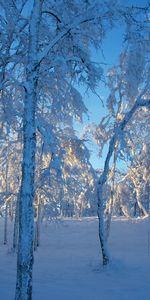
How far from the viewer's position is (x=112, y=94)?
1911 centimetres

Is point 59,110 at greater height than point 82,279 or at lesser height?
greater

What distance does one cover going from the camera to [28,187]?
25.7 ft

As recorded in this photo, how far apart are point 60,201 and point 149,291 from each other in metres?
7.96

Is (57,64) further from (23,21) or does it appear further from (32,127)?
(23,21)

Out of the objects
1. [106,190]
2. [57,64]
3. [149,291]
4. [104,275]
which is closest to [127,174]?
[106,190]

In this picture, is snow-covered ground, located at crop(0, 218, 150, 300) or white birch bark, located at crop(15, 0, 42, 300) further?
snow-covered ground, located at crop(0, 218, 150, 300)

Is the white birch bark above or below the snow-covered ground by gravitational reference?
above

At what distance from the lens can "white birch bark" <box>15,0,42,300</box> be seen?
7.58 meters

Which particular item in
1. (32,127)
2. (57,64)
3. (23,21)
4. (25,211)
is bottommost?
(25,211)

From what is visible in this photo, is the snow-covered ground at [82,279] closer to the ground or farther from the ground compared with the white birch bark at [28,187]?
closer to the ground

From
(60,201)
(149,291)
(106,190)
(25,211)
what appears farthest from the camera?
(106,190)

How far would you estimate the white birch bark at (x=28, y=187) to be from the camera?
7578mm

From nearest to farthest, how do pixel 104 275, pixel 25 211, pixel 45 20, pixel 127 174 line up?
pixel 25 211 → pixel 45 20 → pixel 104 275 → pixel 127 174

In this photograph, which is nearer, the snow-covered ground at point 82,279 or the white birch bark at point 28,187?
the white birch bark at point 28,187
